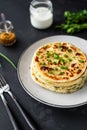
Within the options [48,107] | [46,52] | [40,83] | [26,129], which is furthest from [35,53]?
[26,129]

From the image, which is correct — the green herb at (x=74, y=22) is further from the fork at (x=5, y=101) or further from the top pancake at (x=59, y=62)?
the fork at (x=5, y=101)

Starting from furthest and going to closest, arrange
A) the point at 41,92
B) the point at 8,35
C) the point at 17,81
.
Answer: the point at 8,35 → the point at 17,81 → the point at 41,92

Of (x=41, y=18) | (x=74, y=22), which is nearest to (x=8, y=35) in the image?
(x=41, y=18)

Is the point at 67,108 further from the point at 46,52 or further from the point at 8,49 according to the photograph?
the point at 8,49

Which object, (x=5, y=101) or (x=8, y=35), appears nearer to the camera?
(x=5, y=101)

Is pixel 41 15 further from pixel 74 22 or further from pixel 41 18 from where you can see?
pixel 74 22

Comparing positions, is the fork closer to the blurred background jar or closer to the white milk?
the blurred background jar

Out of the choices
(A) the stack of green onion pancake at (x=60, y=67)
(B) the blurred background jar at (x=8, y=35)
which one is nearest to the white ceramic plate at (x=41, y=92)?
(A) the stack of green onion pancake at (x=60, y=67)
